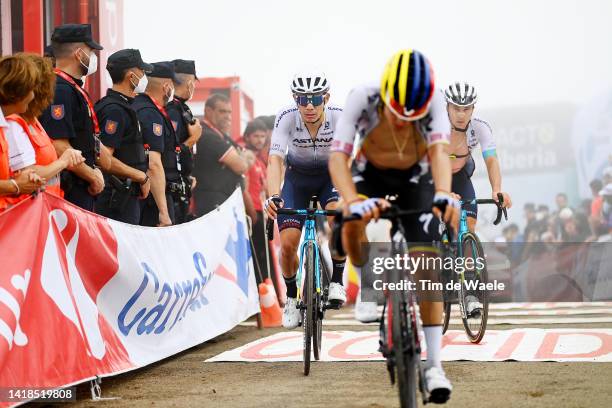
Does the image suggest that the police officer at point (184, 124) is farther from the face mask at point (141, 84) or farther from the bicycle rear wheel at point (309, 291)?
the bicycle rear wheel at point (309, 291)

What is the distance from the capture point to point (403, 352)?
581 cm

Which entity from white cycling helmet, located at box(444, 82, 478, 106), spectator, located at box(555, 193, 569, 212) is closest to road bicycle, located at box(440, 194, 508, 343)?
white cycling helmet, located at box(444, 82, 478, 106)

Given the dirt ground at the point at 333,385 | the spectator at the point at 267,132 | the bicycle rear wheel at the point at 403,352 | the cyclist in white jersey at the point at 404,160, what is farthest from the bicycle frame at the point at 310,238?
the spectator at the point at 267,132

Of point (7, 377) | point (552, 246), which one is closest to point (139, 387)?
point (7, 377)

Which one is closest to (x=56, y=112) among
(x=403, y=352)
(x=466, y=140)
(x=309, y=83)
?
(x=309, y=83)

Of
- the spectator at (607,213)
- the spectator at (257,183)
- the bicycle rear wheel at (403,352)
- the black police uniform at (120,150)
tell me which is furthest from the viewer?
the spectator at (607,213)

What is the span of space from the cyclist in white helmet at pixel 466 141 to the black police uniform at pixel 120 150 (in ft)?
9.28

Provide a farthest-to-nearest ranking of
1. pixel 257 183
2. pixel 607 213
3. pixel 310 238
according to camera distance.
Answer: pixel 607 213
pixel 257 183
pixel 310 238

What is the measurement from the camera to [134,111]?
30.9ft

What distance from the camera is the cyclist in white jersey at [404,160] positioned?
5949 mm

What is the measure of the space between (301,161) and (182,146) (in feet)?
6.22

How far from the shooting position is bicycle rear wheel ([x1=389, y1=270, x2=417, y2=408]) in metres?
5.70

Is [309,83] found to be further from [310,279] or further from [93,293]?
[93,293]

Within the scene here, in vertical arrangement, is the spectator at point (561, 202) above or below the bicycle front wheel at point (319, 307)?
below
